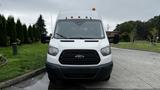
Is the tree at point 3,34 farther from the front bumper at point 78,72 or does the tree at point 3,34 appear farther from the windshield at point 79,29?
the front bumper at point 78,72

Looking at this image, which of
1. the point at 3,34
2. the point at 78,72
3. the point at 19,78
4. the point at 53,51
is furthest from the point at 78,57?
the point at 3,34

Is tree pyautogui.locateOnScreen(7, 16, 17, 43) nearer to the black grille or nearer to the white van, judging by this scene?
the white van

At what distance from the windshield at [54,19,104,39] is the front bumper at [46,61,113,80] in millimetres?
1325

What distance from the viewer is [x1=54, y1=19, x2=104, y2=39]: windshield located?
881cm

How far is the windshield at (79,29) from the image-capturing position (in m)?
8.81

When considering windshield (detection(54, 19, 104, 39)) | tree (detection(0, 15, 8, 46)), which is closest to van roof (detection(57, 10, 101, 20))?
windshield (detection(54, 19, 104, 39))

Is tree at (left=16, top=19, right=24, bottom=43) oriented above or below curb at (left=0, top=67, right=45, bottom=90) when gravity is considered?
above

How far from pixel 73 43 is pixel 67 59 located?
1.77 feet

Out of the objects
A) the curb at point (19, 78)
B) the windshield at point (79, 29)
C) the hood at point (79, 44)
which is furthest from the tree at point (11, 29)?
the hood at point (79, 44)

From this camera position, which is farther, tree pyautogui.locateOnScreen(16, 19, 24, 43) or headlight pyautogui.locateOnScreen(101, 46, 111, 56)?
tree pyautogui.locateOnScreen(16, 19, 24, 43)

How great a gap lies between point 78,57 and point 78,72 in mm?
405

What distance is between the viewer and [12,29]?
94.1ft

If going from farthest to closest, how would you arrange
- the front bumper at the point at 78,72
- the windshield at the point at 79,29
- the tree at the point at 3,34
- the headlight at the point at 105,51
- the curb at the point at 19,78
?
the tree at the point at 3,34 < the windshield at the point at 79,29 < the headlight at the point at 105,51 < the curb at the point at 19,78 < the front bumper at the point at 78,72

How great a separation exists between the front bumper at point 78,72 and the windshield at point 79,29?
133 centimetres
